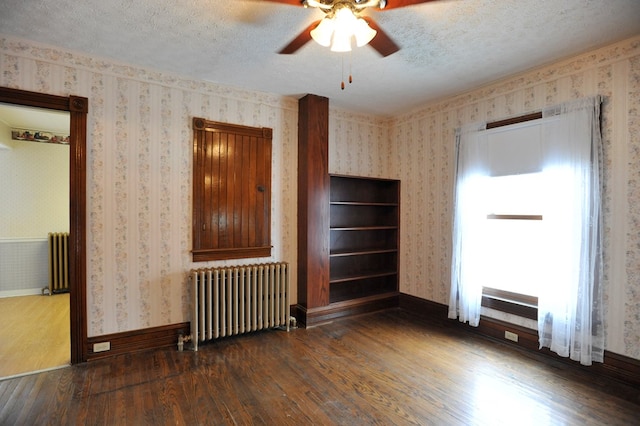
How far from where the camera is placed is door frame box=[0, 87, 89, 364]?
8.79ft

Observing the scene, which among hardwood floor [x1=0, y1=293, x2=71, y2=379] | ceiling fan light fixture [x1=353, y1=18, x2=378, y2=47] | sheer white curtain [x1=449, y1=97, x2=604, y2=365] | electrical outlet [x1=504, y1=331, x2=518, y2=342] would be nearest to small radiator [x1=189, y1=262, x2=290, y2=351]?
hardwood floor [x1=0, y1=293, x2=71, y2=379]

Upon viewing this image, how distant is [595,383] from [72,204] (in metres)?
4.50

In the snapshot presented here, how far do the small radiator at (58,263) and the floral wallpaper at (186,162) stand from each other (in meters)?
2.94

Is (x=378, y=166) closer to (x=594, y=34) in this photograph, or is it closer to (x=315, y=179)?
(x=315, y=179)

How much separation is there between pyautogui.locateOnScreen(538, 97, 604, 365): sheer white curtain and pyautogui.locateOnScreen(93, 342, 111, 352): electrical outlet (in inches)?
153

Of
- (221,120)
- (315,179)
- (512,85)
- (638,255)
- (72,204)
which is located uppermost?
(512,85)

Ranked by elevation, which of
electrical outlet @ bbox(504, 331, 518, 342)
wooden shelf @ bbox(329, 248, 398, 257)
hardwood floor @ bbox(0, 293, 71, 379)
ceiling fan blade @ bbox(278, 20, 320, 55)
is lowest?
hardwood floor @ bbox(0, 293, 71, 379)

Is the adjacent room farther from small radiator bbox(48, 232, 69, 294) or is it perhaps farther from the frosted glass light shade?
small radiator bbox(48, 232, 69, 294)

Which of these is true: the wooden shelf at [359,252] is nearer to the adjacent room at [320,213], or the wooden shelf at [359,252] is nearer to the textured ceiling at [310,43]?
the adjacent room at [320,213]

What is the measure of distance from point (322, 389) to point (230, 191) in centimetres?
212

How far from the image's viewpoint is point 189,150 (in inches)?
127

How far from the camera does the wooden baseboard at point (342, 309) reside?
369 cm

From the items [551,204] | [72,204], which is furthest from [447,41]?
[72,204]

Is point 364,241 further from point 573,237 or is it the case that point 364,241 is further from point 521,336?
point 573,237
